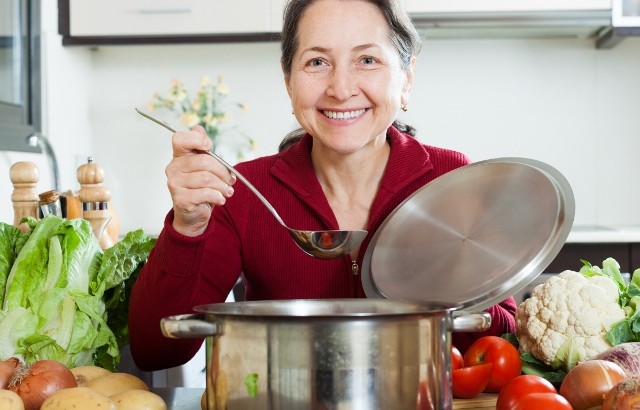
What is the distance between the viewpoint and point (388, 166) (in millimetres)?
1516

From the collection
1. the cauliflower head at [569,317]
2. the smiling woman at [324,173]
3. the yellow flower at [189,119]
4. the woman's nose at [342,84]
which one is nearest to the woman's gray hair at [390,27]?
the smiling woman at [324,173]

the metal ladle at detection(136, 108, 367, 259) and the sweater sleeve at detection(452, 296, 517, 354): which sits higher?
the metal ladle at detection(136, 108, 367, 259)

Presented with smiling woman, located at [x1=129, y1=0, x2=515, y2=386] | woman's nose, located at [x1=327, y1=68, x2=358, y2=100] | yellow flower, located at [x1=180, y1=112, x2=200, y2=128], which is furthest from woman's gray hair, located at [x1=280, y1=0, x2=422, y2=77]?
yellow flower, located at [x1=180, y1=112, x2=200, y2=128]

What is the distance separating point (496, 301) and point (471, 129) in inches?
82.8

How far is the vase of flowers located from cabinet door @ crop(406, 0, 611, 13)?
76cm

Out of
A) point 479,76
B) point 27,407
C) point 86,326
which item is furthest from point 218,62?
point 27,407

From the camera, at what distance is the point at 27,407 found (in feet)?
3.09

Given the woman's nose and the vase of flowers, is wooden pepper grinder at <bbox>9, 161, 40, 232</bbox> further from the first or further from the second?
the vase of flowers

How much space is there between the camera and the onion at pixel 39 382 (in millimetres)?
938

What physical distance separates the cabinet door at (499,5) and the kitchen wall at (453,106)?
0.99 feet

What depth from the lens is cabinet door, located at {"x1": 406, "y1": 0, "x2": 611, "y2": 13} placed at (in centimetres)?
277

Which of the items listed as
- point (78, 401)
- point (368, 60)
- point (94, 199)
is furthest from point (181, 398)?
point (368, 60)

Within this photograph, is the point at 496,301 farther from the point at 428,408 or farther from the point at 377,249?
the point at 428,408

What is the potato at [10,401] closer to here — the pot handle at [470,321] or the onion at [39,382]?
the onion at [39,382]
